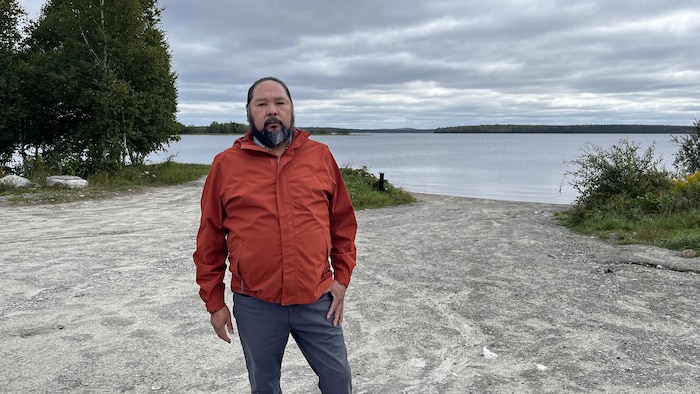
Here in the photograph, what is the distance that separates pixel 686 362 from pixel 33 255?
28.4 feet

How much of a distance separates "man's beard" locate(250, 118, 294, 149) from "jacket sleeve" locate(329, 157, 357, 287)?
29 centimetres

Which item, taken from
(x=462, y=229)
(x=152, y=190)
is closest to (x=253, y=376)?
(x=462, y=229)

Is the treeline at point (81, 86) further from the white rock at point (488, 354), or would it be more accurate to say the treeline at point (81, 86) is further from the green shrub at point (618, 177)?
the white rock at point (488, 354)

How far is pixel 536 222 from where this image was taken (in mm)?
12852

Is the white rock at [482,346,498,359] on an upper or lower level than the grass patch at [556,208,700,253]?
lower

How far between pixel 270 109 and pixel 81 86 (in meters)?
19.7

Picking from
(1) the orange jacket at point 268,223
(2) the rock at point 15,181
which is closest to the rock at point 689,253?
(1) the orange jacket at point 268,223

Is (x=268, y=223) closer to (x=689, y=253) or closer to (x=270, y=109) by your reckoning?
(x=270, y=109)

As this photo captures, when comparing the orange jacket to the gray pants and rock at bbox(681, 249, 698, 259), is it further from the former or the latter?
rock at bbox(681, 249, 698, 259)

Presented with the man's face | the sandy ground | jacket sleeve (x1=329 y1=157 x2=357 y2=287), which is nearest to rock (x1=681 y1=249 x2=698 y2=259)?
the sandy ground

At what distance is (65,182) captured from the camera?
650 inches

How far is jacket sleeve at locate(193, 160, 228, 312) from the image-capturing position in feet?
8.28

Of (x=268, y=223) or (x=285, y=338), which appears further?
(x=285, y=338)

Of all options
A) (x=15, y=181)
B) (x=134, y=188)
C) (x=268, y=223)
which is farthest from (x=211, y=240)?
(x=134, y=188)
